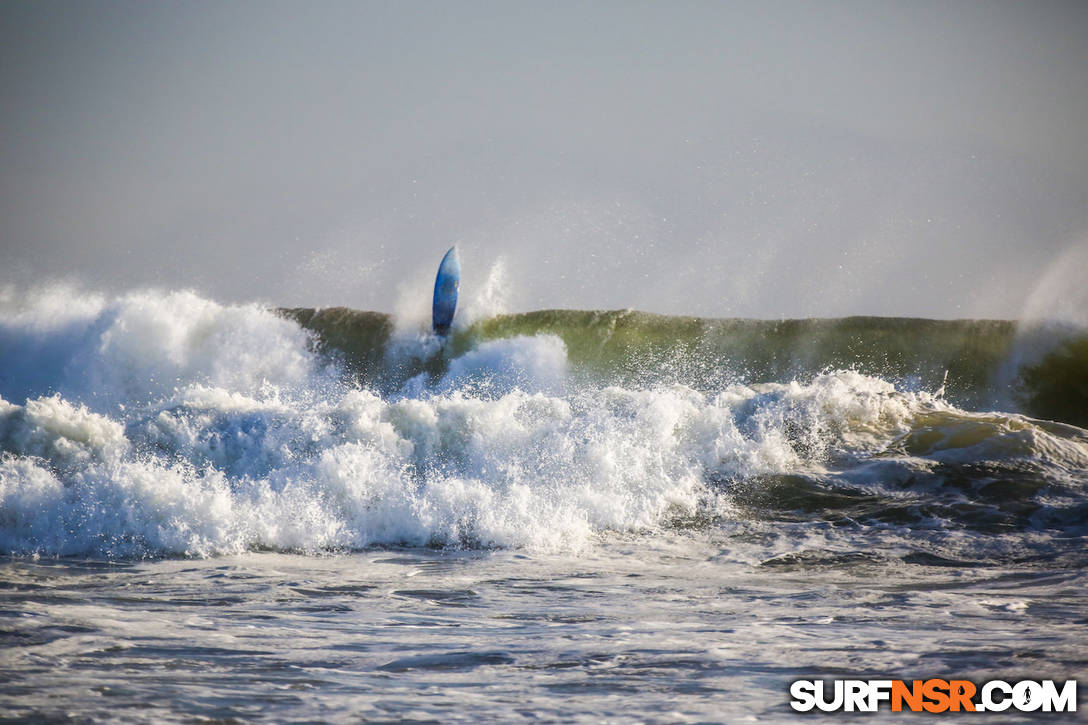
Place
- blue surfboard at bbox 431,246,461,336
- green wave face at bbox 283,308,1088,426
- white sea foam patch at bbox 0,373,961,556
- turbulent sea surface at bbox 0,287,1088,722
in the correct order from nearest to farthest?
turbulent sea surface at bbox 0,287,1088,722
white sea foam patch at bbox 0,373,961,556
green wave face at bbox 283,308,1088,426
blue surfboard at bbox 431,246,461,336

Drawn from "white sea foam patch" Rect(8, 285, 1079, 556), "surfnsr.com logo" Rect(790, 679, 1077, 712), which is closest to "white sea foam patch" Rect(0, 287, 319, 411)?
"white sea foam patch" Rect(8, 285, 1079, 556)

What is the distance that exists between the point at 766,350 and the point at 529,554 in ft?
34.9

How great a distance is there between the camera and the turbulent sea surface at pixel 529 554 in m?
3.09

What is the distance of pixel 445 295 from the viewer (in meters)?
16.1

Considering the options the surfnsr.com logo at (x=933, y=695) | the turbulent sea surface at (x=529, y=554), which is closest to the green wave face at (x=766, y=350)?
the turbulent sea surface at (x=529, y=554)

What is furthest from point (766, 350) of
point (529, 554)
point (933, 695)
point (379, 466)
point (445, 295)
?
point (933, 695)

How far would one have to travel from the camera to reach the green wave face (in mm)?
14242

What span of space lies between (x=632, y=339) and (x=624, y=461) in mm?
8634

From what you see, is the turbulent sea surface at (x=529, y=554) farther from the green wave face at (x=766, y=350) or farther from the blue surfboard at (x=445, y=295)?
the blue surfboard at (x=445, y=295)

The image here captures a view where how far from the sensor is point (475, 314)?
16078 mm

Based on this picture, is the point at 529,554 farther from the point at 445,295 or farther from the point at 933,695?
the point at 445,295

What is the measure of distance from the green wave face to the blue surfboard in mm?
336

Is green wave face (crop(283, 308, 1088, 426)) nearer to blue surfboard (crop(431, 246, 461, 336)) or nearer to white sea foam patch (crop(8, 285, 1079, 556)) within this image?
blue surfboard (crop(431, 246, 461, 336))

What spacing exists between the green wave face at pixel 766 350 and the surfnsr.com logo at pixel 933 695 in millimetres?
11445
